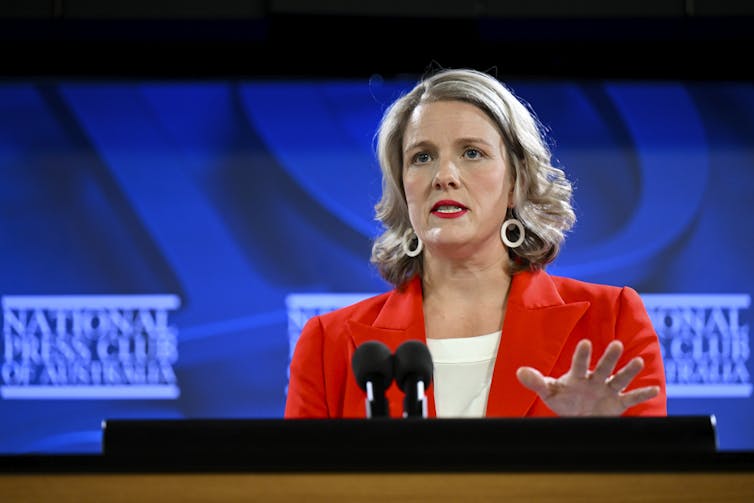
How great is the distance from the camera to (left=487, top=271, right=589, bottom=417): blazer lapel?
1954mm

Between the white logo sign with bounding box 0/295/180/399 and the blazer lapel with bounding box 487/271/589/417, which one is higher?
the white logo sign with bounding box 0/295/180/399

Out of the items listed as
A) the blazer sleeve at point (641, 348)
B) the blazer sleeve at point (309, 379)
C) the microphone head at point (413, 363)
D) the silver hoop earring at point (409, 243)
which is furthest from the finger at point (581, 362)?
the silver hoop earring at point (409, 243)

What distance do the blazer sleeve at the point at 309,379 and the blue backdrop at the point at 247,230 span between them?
1.63m

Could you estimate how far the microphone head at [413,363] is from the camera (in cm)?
136

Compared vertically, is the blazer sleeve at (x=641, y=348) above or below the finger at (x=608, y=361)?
A: above

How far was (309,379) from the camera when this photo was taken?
2090 millimetres

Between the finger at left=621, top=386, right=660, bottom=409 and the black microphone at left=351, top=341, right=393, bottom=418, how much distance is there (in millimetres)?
405

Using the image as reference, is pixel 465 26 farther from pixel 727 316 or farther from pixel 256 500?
pixel 256 500

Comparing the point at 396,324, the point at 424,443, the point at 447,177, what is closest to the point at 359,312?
the point at 396,324

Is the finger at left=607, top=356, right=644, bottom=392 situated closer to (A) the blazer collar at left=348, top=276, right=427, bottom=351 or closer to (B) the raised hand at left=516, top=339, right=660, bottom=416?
(B) the raised hand at left=516, top=339, right=660, bottom=416

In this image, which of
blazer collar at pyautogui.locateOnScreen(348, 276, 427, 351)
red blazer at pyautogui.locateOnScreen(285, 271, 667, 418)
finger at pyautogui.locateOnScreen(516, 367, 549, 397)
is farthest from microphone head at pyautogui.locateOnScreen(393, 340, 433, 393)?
blazer collar at pyautogui.locateOnScreen(348, 276, 427, 351)

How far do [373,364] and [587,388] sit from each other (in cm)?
37

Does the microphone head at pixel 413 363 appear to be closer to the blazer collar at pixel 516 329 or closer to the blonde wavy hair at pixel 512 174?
the blazer collar at pixel 516 329

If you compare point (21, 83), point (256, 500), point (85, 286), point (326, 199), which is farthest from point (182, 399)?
point (256, 500)
